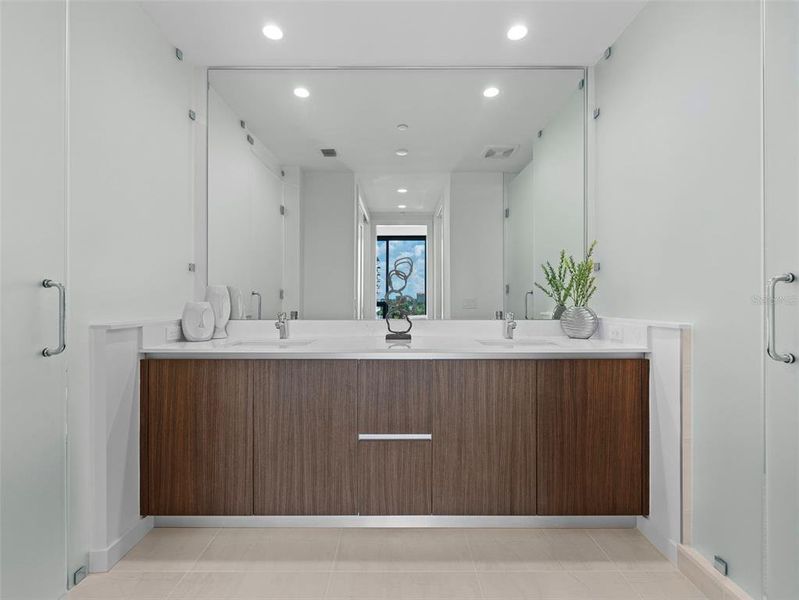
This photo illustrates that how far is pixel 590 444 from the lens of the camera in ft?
6.76

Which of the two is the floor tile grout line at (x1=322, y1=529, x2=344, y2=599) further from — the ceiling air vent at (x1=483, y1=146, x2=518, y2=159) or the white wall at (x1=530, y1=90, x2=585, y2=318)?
the ceiling air vent at (x1=483, y1=146, x2=518, y2=159)

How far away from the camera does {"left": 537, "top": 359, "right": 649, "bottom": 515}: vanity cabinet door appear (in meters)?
2.06

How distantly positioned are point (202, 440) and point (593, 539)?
→ 1.80m

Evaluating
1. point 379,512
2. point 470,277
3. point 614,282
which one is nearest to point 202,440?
point 379,512

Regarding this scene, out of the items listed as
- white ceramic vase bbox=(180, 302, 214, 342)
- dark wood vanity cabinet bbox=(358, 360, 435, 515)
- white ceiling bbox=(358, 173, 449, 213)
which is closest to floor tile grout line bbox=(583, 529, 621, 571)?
dark wood vanity cabinet bbox=(358, 360, 435, 515)

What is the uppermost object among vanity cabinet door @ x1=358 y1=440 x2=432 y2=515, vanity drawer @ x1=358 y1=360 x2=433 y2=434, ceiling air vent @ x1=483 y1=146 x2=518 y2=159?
ceiling air vent @ x1=483 y1=146 x2=518 y2=159

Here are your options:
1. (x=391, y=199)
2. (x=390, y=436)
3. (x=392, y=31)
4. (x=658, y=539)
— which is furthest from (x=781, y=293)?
(x=392, y=31)

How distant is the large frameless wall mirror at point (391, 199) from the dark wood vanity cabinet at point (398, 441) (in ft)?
2.34

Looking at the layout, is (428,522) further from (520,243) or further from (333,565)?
(520,243)

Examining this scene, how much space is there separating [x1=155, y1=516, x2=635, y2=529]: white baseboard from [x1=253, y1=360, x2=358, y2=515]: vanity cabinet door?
0.09 m

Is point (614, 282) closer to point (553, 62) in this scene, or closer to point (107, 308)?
point (553, 62)

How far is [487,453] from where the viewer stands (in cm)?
207

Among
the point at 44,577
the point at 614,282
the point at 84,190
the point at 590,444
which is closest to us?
the point at 44,577

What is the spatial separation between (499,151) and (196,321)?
194 cm
